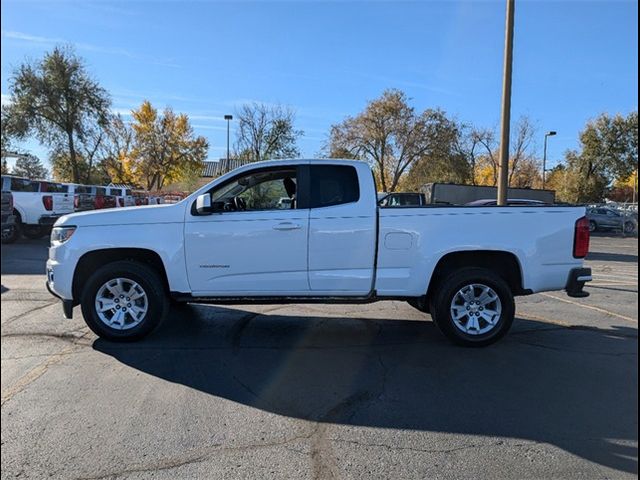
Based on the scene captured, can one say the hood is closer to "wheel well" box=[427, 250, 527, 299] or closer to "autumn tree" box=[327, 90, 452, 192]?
"wheel well" box=[427, 250, 527, 299]

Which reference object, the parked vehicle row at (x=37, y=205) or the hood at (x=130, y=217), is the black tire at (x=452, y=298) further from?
the parked vehicle row at (x=37, y=205)

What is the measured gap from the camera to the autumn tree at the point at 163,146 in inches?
1775

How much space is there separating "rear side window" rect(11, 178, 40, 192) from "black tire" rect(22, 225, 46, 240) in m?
1.14

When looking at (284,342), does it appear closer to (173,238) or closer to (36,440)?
(173,238)

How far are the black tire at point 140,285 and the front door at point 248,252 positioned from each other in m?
0.40

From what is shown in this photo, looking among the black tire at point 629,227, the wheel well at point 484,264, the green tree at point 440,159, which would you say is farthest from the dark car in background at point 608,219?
the wheel well at point 484,264

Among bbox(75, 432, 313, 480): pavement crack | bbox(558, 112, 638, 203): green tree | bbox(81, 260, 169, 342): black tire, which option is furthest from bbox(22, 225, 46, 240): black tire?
bbox(558, 112, 638, 203): green tree

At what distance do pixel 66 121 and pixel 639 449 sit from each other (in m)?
37.4

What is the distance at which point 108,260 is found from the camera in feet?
18.8

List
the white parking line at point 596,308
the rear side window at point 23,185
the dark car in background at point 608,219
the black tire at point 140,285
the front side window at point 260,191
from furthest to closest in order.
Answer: the dark car in background at point 608,219, the rear side window at point 23,185, the white parking line at point 596,308, the front side window at point 260,191, the black tire at point 140,285

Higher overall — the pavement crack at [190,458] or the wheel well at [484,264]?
the wheel well at [484,264]

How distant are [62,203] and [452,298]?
14.2 meters

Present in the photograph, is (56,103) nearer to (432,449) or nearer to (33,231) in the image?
(33,231)

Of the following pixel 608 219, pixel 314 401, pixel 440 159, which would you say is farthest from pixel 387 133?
pixel 314 401
